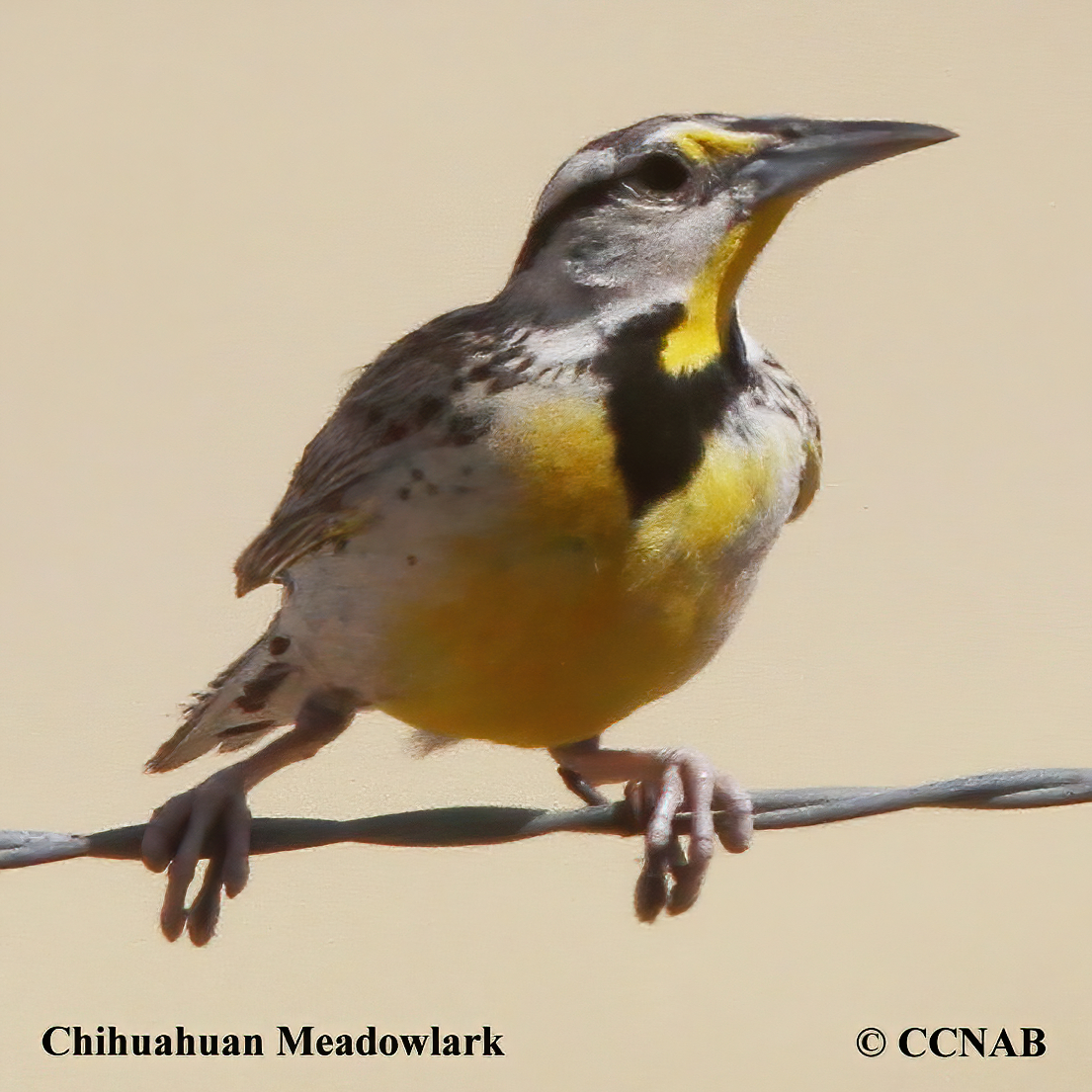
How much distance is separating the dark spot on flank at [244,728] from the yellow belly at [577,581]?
46cm

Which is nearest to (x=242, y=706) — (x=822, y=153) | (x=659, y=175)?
(x=659, y=175)

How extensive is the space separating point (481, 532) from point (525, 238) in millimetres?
402

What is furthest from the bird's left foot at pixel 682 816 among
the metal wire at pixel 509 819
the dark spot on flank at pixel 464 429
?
the dark spot on flank at pixel 464 429

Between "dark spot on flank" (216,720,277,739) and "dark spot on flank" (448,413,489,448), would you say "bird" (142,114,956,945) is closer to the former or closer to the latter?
"dark spot on flank" (448,413,489,448)

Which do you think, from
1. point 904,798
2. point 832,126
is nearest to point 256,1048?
point 904,798

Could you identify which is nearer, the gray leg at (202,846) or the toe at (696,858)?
the toe at (696,858)

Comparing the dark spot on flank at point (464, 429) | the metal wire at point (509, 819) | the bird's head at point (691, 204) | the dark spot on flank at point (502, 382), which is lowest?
the metal wire at point (509, 819)

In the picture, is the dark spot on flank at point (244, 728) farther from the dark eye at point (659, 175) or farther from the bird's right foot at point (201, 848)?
the dark eye at point (659, 175)

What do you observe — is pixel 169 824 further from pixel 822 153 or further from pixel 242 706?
pixel 822 153

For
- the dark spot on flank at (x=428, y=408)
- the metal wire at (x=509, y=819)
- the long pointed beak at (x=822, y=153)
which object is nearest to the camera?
the metal wire at (x=509, y=819)

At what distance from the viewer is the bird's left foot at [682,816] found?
222 centimetres

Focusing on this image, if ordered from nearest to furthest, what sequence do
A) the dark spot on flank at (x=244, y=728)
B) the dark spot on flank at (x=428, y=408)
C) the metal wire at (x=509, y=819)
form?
the metal wire at (x=509, y=819), the dark spot on flank at (x=428, y=408), the dark spot on flank at (x=244, y=728)

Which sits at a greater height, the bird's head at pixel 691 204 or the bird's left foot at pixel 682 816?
the bird's head at pixel 691 204

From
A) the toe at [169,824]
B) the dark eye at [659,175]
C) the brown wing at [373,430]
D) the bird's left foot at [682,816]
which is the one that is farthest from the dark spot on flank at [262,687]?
the dark eye at [659,175]
